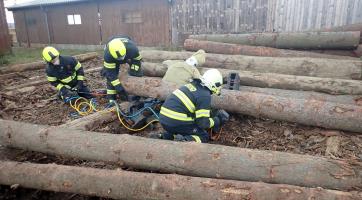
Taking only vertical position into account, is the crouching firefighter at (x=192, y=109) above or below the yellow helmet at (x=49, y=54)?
below

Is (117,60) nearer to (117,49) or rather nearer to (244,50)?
(117,49)

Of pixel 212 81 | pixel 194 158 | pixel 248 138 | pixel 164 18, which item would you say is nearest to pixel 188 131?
pixel 212 81

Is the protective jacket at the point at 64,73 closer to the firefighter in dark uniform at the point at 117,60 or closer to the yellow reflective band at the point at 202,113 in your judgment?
the firefighter in dark uniform at the point at 117,60

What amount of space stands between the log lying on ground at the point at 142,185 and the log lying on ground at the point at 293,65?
4072 millimetres

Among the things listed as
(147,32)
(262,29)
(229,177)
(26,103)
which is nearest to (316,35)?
(262,29)

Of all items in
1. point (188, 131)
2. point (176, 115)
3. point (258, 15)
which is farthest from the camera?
point (258, 15)

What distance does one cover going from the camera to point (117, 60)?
603 centimetres

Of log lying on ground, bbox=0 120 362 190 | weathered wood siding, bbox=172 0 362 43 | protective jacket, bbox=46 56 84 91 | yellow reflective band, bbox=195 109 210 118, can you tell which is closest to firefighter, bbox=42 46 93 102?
protective jacket, bbox=46 56 84 91

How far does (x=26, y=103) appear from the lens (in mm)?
7062

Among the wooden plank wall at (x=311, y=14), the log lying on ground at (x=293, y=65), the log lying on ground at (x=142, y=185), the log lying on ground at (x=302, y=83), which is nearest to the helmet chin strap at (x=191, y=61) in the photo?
the log lying on ground at (x=302, y=83)

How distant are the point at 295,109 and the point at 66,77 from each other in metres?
5.19

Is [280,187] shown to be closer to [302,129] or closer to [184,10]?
[302,129]

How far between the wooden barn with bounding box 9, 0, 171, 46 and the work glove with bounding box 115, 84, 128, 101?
9.09m

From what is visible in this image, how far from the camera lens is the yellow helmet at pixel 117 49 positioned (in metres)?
5.79
